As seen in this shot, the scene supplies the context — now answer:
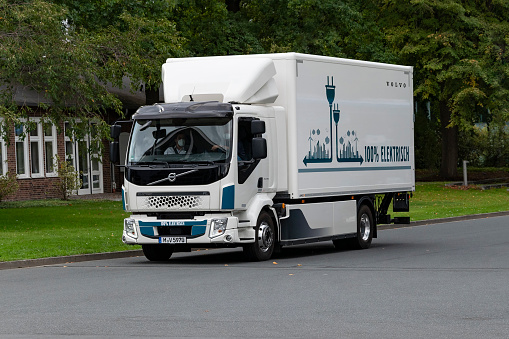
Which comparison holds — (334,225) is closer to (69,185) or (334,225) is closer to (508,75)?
(69,185)

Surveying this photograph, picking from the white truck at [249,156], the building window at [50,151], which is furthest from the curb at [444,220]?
the building window at [50,151]

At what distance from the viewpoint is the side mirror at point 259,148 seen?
17453 millimetres

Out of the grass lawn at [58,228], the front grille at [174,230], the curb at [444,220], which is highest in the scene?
the front grille at [174,230]

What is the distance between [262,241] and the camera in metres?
18.3

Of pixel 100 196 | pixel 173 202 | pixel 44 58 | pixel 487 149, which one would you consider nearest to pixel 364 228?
pixel 173 202

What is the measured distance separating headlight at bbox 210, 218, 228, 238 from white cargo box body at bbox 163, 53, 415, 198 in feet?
5.58

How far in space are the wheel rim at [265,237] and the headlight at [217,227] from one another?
88cm

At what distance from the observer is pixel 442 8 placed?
1843 inches

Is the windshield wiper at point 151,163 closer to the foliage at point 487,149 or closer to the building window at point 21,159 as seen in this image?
the building window at point 21,159

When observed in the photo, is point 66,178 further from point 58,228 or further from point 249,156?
point 249,156

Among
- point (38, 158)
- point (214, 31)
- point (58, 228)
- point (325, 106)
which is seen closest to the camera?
point (325, 106)

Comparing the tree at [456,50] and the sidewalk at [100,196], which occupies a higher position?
the tree at [456,50]

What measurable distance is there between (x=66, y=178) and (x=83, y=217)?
30.6 feet

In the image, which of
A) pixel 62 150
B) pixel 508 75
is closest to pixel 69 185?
pixel 62 150
